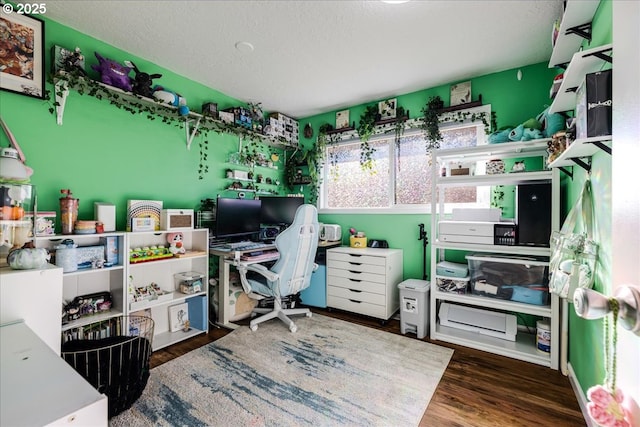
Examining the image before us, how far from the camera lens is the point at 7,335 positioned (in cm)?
98

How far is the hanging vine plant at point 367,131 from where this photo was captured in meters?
3.29

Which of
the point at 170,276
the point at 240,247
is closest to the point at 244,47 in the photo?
the point at 240,247

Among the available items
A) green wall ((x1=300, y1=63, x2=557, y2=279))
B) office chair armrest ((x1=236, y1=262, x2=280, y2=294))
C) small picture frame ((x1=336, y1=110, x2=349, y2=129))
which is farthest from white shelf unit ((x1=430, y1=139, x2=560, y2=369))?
office chair armrest ((x1=236, y1=262, x2=280, y2=294))

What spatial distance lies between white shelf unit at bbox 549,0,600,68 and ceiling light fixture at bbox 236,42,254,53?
2064mm

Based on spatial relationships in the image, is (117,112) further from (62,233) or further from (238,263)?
(238,263)

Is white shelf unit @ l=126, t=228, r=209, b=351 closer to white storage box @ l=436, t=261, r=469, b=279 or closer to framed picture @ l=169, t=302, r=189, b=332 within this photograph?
framed picture @ l=169, t=302, r=189, b=332

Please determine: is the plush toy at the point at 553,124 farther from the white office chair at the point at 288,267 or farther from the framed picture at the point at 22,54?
the framed picture at the point at 22,54

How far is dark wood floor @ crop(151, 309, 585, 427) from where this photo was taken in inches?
60.1

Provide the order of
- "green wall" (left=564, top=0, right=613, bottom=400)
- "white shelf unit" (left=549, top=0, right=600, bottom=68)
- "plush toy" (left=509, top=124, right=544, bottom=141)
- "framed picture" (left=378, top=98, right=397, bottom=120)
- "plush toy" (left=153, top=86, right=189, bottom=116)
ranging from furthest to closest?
1. "framed picture" (left=378, top=98, right=397, bottom=120)
2. "plush toy" (left=153, top=86, right=189, bottom=116)
3. "plush toy" (left=509, top=124, right=544, bottom=141)
4. "white shelf unit" (left=549, top=0, right=600, bottom=68)
5. "green wall" (left=564, top=0, right=613, bottom=400)

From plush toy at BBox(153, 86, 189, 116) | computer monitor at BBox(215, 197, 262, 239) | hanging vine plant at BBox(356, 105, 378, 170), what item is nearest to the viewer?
plush toy at BBox(153, 86, 189, 116)

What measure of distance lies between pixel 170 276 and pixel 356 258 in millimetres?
1857

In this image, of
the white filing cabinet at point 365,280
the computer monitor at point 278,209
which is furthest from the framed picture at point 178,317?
the white filing cabinet at point 365,280

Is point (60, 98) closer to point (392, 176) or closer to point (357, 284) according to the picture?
point (357, 284)

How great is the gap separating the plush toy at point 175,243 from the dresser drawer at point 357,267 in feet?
5.03
